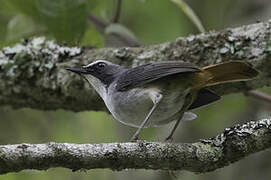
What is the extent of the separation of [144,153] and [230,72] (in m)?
1.20

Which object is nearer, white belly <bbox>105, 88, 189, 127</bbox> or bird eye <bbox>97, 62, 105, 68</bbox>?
white belly <bbox>105, 88, 189, 127</bbox>

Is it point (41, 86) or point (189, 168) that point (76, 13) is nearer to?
point (41, 86)

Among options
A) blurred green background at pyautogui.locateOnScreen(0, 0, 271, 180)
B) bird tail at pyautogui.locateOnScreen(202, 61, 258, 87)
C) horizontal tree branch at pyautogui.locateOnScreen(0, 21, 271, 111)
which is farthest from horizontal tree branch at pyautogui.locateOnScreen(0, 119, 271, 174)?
blurred green background at pyautogui.locateOnScreen(0, 0, 271, 180)

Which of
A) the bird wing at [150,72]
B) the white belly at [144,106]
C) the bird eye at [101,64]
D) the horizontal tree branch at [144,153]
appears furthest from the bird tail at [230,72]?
the bird eye at [101,64]

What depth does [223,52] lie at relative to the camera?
13.4 ft

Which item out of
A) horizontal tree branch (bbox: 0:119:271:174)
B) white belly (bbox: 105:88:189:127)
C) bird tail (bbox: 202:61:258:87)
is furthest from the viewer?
white belly (bbox: 105:88:189:127)

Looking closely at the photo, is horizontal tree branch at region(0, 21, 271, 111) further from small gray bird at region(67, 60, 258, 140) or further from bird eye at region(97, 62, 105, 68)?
small gray bird at region(67, 60, 258, 140)

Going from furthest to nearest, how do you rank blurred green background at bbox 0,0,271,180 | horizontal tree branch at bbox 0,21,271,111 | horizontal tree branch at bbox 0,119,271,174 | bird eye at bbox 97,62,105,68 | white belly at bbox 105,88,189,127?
blurred green background at bbox 0,0,271,180
bird eye at bbox 97,62,105,68
horizontal tree branch at bbox 0,21,271,111
white belly at bbox 105,88,189,127
horizontal tree branch at bbox 0,119,271,174

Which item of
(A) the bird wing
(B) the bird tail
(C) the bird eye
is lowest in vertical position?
(B) the bird tail

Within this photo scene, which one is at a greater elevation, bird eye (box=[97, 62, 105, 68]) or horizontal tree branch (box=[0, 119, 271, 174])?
bird eye (box=[97, 62, 105, 68])

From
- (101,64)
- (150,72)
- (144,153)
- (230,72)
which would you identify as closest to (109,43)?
(101,64)

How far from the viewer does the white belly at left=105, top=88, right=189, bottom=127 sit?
3773mm

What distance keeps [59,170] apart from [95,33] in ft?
5.24

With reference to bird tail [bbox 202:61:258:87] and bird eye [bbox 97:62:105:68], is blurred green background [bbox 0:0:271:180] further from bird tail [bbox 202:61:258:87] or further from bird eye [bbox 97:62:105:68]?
bird tail [bbox 202:61:258:87]
